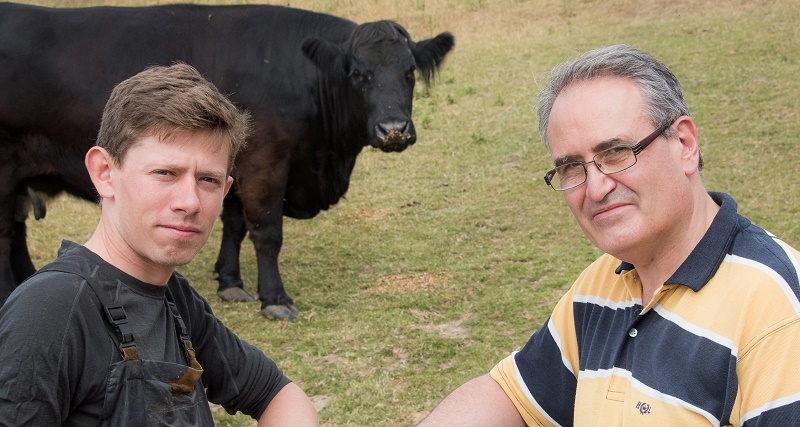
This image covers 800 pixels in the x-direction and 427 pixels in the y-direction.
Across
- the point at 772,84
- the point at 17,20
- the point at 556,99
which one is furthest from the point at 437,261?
the point at 772,84

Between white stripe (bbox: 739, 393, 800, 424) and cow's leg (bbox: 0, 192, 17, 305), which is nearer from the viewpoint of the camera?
white stripe (bbox: 739, 393, 800, 424)

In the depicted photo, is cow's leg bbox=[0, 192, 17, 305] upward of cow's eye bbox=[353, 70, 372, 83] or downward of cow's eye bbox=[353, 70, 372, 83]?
downward

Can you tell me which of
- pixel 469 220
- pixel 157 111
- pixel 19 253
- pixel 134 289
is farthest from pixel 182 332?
pixel 469 220

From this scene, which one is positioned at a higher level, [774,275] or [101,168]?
[101,168]

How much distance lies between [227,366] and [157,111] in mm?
729

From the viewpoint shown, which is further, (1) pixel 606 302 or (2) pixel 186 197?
(1) pixel 606 302

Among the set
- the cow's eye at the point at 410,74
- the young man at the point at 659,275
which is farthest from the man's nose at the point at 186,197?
the cow's eye at the point at 410,74

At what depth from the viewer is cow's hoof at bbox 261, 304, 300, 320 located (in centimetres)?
605

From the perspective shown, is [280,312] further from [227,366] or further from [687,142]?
[687,142]

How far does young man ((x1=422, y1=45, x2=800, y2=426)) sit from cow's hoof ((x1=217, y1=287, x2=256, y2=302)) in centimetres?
444

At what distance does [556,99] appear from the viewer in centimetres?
222

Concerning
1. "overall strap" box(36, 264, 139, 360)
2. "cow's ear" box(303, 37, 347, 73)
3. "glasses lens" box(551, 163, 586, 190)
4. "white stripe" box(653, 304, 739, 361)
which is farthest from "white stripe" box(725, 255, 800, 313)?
"cow's ear" box(303, 37, 347, 73)

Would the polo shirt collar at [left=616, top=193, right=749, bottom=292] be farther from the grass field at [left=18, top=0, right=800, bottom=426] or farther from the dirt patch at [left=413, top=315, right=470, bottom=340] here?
the dirt patch at [left=413, top=315, right=470, bottom=340]

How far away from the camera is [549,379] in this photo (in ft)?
8.07
